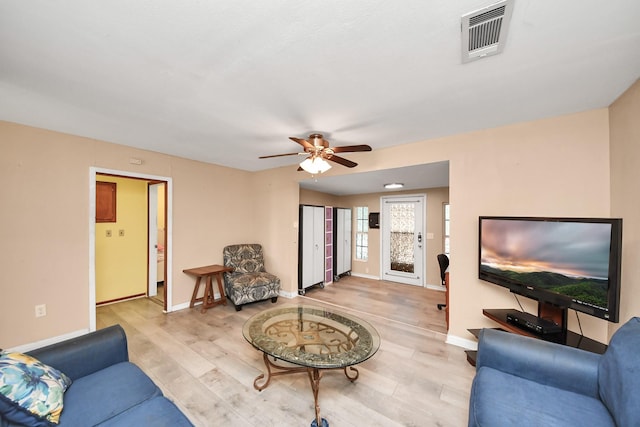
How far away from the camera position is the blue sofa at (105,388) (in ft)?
3.59

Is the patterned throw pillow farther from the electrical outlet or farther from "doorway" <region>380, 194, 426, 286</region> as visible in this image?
"doorway" <region>380, 194, 426, 286</region>

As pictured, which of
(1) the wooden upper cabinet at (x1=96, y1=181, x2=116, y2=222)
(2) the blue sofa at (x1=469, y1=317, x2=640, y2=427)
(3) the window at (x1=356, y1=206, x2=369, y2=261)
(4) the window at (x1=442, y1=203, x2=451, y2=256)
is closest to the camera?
(2) the blue sofa at (x1=469, y1=317, x2=640, y2=427)

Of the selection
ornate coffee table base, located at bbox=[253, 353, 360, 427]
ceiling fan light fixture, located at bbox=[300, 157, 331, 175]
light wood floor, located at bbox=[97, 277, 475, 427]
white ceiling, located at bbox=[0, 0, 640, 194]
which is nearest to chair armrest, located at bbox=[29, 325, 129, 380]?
light wood floor, located at bbox=[97, 277, 475, 427]

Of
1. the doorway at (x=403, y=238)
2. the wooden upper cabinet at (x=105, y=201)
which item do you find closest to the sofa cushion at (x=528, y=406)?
the doorway at (x=403, y=238)

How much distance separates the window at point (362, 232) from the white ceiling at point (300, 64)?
11.4ft

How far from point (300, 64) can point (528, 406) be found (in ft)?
7.51

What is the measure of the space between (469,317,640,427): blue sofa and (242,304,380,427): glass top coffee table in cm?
75

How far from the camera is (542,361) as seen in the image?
1.41 m

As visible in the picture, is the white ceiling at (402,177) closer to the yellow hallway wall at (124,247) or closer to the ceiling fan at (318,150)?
the ceiling fan at (318,150)

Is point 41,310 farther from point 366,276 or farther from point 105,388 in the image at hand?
point 366,276

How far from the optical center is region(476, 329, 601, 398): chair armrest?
1.32m

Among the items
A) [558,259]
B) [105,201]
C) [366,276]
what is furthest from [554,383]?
[105,201]

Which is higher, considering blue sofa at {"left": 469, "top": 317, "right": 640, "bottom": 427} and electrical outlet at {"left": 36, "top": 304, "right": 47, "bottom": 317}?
blue sofa at {"left": 469, "top": 317, "right": 640, "bottom": 427}

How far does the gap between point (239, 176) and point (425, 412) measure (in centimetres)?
426
